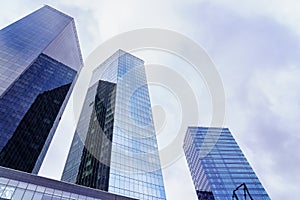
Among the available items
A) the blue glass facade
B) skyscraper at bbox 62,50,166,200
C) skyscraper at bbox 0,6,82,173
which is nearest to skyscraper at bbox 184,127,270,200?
skyscraper at bbox 62,50,166,200

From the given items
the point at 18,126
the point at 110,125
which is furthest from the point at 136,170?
the point at 18,126

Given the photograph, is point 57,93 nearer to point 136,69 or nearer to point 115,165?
point 136,69

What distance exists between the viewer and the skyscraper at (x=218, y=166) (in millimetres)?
108250

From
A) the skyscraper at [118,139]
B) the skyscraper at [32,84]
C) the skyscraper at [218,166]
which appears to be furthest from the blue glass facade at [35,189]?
the skyscraper at [218,166]

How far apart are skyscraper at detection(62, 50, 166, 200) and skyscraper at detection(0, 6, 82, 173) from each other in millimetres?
15786

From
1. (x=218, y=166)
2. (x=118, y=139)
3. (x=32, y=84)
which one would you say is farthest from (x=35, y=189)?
(x=218, y=166)

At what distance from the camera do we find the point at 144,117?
4304 inches

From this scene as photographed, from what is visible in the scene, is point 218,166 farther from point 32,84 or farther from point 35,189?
point 35,189

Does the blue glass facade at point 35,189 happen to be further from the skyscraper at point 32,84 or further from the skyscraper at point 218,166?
the skyscraper at point 218,166

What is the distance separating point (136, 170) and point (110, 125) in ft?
81.3

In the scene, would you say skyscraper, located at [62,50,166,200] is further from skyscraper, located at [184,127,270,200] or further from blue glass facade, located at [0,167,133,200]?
skyscraper, located at [184,127,270,200]

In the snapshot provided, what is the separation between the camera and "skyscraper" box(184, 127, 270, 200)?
4262 inches

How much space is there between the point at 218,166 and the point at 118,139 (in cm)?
6112

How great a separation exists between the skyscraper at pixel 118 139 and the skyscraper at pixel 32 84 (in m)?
15.8
